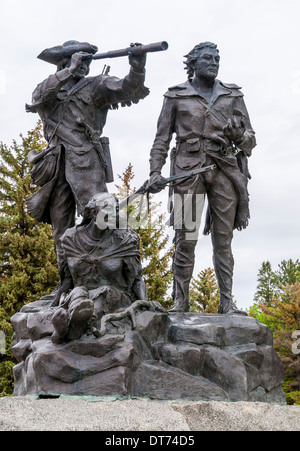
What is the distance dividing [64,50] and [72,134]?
3.47 ft

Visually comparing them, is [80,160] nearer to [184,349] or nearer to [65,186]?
[65,186]

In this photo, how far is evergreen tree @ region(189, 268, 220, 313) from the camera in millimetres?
16516

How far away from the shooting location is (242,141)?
759 cm

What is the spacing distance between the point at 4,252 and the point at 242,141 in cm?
982

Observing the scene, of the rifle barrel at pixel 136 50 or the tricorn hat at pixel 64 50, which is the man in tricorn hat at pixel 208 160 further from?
the tricorn hat at pixel 64 50

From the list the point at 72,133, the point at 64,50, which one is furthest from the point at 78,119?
the point at 64,50

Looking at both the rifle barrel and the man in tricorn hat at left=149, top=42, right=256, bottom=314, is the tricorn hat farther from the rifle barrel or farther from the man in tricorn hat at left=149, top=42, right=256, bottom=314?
the man in tricorn hat at left=149, top=42, right=256, bottom=314

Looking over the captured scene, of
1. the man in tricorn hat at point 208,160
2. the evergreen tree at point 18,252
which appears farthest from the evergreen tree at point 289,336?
the man in tricorn hat at point 208,160

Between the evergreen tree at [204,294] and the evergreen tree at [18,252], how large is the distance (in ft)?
11.1

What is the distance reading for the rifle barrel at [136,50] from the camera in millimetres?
7055

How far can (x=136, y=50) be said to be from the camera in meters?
7.34

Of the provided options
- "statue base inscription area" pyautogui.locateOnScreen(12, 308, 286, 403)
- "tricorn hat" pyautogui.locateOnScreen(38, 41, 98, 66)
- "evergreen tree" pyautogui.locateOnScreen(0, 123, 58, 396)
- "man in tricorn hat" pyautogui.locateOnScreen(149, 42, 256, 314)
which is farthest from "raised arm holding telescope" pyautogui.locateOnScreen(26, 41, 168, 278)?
"evergreen tree" pyautogui.locateOnScreen(0, 123, 58, 396)
